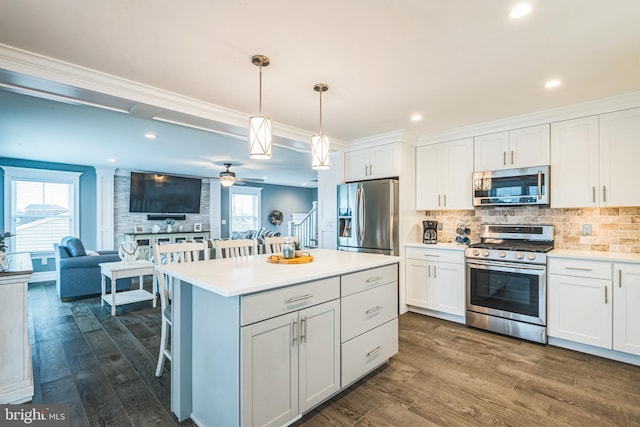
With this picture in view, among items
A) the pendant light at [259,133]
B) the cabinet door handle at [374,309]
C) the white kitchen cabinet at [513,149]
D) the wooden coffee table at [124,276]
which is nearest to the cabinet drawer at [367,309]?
the cabinet door handle at [374,309]

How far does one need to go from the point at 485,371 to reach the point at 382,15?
9.07ft

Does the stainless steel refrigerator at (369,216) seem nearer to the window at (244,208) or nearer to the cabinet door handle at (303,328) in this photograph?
the cabinet door handle at (303,328)

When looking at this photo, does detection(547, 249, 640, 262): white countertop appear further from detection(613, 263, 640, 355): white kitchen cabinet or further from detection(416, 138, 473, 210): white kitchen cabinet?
detection(416, 138, 473, 210): white kitchen cabinet

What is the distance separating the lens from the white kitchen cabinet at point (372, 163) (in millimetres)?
4066

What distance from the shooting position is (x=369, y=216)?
4.07 metres

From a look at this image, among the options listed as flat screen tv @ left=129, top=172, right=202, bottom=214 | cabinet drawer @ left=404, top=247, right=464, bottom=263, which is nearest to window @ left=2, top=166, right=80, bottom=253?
flat screen tv @ left=129, top=172, right=202, bottom=214

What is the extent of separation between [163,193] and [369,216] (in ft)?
19.1

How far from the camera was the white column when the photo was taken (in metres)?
6.74

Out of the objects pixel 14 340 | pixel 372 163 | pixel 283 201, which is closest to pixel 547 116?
pixel 372 163

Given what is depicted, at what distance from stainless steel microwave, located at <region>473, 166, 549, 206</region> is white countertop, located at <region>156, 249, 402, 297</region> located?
1786mm

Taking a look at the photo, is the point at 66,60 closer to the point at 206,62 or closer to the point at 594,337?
the point at 206,62

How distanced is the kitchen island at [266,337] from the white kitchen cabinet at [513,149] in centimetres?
228

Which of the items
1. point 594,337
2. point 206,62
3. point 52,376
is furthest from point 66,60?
point 594,337

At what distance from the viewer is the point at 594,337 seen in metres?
2.80
